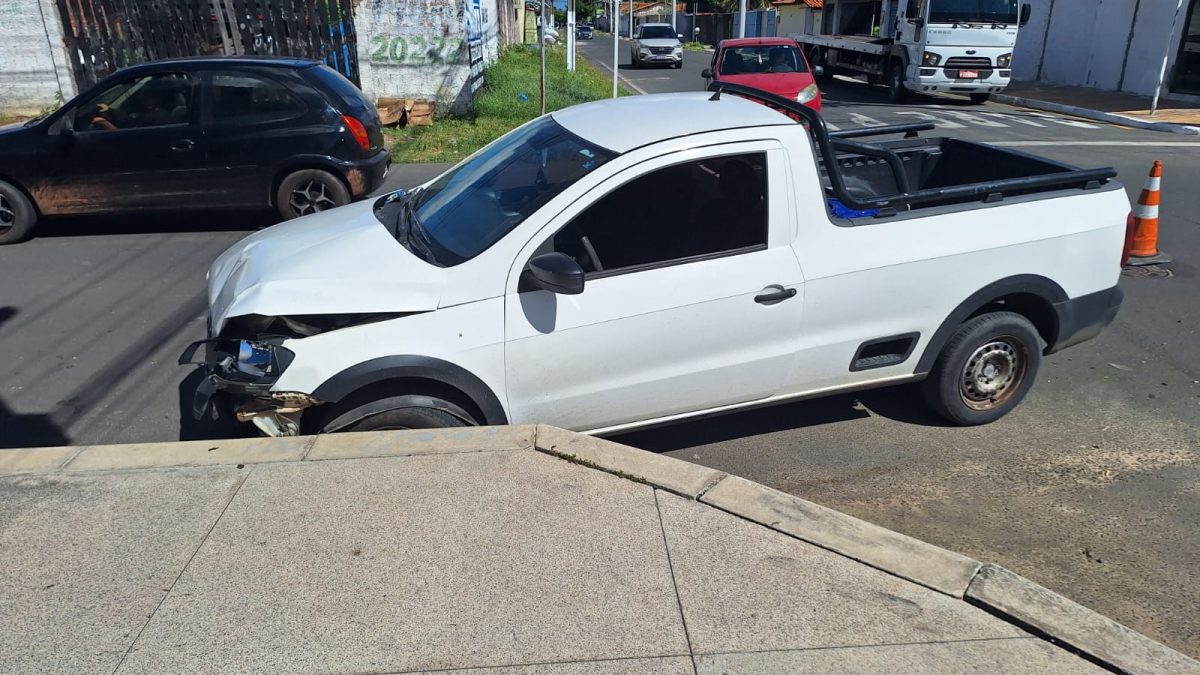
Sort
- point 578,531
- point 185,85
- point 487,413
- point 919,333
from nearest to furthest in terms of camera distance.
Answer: point 578,531 → point 487,413 → point 919,333 → point 185,85

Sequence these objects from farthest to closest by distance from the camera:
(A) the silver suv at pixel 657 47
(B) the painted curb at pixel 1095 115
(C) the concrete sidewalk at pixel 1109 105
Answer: (A) the silver suv at pixel 657 47, (C) the concrete sidewalk at pixel 1109 105, (B) the painted curb at pixel 1095 115

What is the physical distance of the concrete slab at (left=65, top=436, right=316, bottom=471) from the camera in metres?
3.72

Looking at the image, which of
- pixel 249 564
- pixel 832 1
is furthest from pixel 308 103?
pixel 832 1

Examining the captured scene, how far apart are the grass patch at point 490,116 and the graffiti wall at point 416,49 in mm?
581

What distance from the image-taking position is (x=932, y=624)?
A: 110 inches

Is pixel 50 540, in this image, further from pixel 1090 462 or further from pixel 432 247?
pixel 1090 462

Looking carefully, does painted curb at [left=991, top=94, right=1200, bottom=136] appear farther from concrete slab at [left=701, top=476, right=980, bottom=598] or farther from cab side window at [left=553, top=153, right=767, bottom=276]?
concrete slab at [left=701, top=476, right=980, bottom=598]

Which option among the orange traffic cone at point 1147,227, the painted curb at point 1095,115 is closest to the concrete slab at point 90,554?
the orange traffic cone at point 1147,227

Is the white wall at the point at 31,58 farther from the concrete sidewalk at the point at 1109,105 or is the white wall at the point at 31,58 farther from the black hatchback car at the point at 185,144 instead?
the concrete sidewalk at the point at 1109,105

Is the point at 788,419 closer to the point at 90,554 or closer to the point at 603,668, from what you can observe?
the point at 603,668

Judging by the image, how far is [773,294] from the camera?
3.84 meters

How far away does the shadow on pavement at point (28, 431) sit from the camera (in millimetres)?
4559

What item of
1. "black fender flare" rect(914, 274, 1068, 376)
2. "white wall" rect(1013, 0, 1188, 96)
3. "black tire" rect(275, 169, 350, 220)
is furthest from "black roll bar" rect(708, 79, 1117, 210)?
"white wall" rect(1013, 0, 1188, 96)

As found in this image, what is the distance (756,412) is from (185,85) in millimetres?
6508
